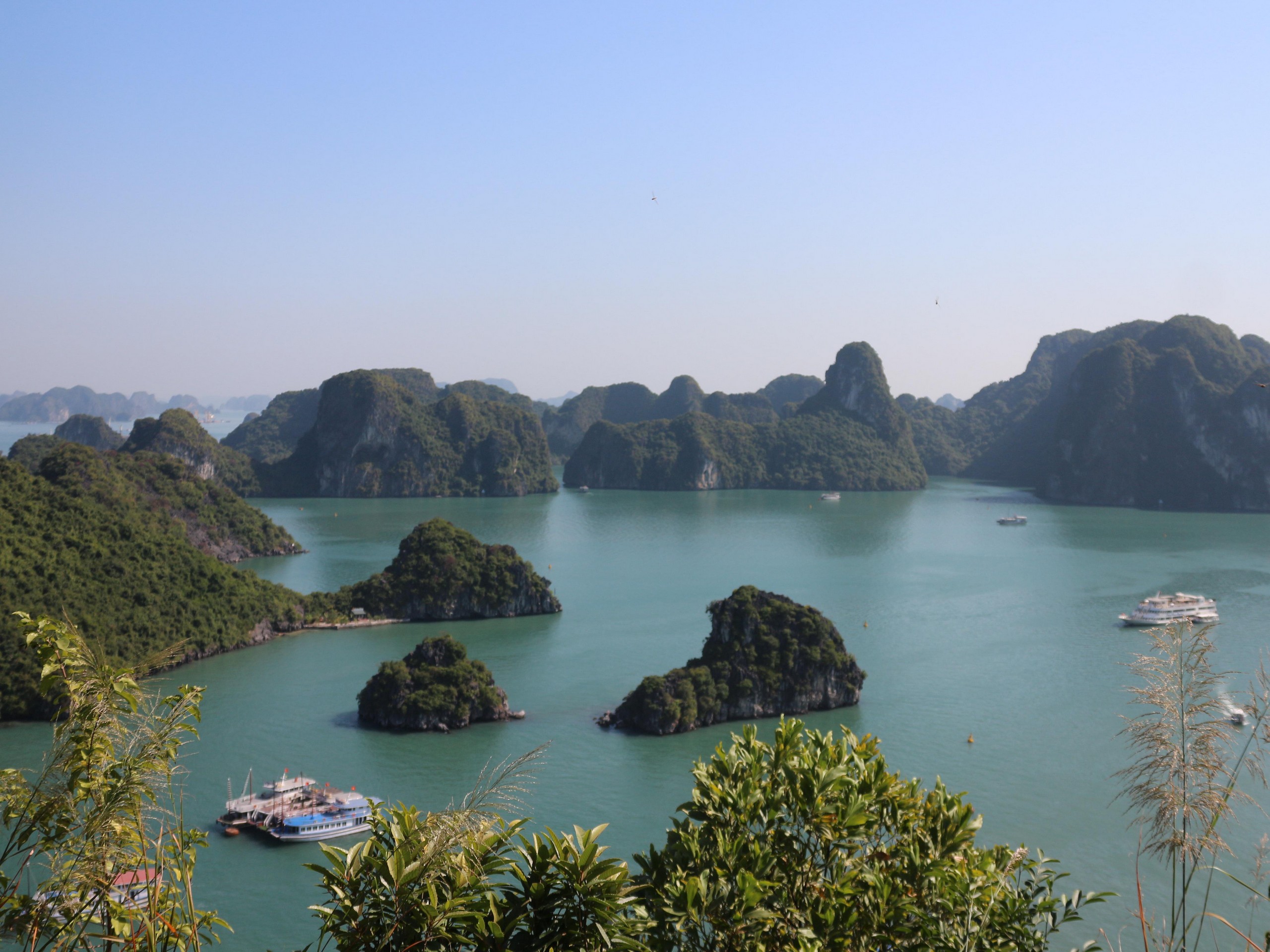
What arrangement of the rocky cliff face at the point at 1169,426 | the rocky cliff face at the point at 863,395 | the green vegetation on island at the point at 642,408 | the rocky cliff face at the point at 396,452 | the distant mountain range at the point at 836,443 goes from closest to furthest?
1. the rocky cliff face at the point at 1169,426
2. the distant mountain range at the point at 836,443
3. the rocky cliff face at the point at 396,452
4. the rocky cliff face at the point at 863,395
5. the green vegetation on island at the point at 642,408

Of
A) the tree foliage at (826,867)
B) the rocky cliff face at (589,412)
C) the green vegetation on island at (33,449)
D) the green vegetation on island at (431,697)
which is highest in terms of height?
the rocky cliff face at (589,412)

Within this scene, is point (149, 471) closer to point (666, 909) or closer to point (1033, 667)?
point (1033, 667)

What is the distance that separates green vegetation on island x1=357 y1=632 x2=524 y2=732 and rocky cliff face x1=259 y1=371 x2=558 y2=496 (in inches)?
3423

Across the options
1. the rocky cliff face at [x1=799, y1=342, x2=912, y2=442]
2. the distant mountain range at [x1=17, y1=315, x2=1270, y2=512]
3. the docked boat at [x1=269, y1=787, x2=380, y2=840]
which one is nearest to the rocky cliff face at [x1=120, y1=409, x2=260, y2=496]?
the distant mountain range at [x1=17, y1=315, x2=1270, y2=512]

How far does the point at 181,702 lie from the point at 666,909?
3637mm

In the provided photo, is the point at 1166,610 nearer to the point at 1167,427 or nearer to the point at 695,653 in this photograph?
the point at 695,653

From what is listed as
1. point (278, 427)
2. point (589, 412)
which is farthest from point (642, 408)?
point (278, 427)

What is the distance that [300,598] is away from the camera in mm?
44719

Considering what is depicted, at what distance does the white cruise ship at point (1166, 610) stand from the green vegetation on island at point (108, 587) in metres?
40.8

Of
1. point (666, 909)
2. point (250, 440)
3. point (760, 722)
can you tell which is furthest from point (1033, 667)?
point (250, 440)

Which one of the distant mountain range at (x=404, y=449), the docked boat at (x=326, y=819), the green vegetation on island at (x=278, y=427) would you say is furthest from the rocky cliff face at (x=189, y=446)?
the docked boat at (x=326, y=819)

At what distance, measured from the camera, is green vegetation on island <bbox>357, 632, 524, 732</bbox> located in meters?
29.8

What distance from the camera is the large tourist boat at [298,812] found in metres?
22.2

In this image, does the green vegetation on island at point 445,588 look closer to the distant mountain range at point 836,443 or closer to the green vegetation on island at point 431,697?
the green vegetation on island at point 431,697
